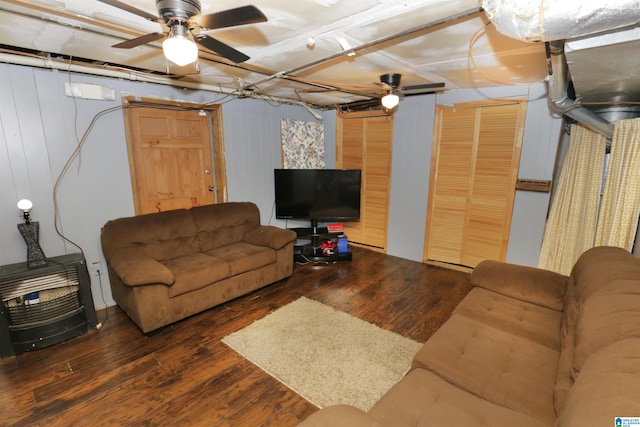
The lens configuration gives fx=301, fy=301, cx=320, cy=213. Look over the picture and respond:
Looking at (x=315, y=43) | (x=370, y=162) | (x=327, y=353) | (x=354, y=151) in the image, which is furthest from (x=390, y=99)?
(x=327, y=353)

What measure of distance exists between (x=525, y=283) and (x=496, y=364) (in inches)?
36.6

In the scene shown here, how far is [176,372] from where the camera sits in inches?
84.7

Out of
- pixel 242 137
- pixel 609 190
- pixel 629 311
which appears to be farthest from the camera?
pixel 242 137

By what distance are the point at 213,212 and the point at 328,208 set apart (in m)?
1.59

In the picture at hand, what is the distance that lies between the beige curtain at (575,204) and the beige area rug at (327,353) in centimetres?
185

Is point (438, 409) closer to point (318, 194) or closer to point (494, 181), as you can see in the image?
point (494, 181)

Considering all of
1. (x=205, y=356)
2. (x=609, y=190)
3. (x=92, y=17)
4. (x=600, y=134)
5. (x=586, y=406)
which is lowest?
(x=205, y=356)

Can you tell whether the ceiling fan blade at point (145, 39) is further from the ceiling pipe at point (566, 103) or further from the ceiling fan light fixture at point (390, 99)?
the ceiling pipe at point (566, 103)

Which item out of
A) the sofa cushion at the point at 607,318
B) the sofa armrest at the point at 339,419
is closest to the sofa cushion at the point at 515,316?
the sofa cushion at the point at 607,318

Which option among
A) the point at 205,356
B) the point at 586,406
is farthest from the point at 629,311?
the point at 205,356

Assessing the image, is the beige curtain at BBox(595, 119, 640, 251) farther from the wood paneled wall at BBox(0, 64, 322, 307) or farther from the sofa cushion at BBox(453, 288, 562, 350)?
the wood paneled wall at BBox(0, 64, 322, 307)

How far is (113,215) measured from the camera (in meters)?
3.07

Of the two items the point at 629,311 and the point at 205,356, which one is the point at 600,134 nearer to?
the point at 629,311

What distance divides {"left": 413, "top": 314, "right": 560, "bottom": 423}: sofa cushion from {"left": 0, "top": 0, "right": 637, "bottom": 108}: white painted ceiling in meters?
1.61
